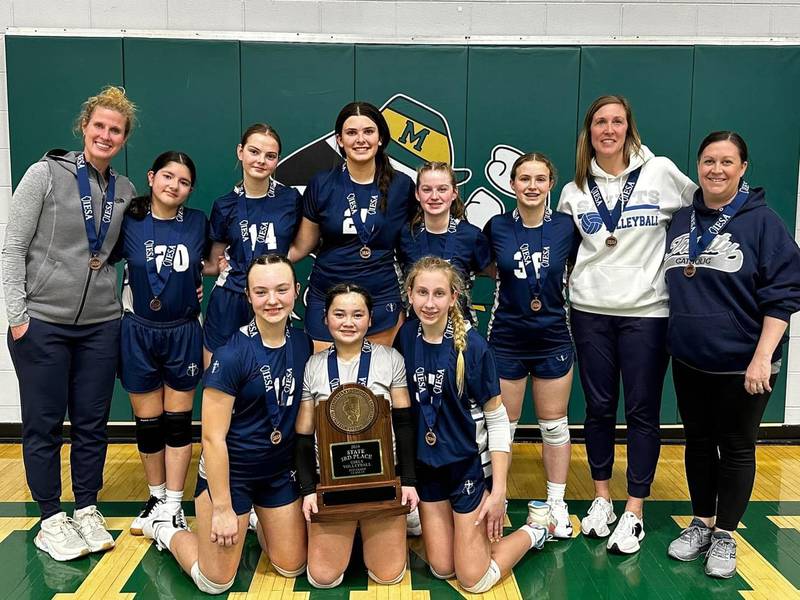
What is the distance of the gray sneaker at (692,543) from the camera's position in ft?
9.81

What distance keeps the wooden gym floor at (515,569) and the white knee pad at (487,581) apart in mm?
35

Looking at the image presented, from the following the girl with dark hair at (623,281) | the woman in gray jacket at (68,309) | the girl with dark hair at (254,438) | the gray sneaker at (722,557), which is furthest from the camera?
the girl with dark hair at (623,281)

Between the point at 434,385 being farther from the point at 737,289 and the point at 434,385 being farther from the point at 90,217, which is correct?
the point at 90,217

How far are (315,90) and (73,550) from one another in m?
2.89

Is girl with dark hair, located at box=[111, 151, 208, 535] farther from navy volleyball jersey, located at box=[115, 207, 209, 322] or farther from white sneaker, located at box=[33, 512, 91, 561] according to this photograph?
white sneaker, located at box=[33, 512, 91, 561]

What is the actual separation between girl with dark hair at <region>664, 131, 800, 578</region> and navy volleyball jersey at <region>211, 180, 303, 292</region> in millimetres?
1704

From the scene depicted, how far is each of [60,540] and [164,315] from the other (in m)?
1.07

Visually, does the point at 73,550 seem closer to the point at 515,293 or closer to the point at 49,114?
the point at 515,293

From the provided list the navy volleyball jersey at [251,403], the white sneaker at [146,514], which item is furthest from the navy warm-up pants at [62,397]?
the navy volleyball jersey at [251,403]

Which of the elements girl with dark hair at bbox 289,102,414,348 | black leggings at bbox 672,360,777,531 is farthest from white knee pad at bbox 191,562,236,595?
black leggings at bbox 672,360,777,531

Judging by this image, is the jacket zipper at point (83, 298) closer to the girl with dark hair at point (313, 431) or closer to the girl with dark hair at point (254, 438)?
the girl with dark hair at point (254, 438)

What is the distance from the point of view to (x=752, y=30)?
443 cm

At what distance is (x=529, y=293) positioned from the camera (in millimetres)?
3098

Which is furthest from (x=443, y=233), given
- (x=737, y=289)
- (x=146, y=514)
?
(x=146, y=514)
